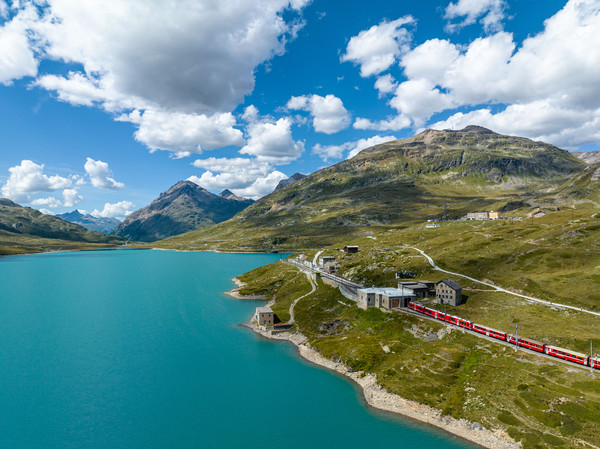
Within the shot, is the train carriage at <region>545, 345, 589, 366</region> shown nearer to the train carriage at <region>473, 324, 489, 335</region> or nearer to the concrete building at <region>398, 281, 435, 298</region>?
the train carriage at <region>473, 324, 489, 335</region>

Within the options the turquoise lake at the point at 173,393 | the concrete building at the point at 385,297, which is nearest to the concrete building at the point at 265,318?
the turquoise lake at the point at 173,393

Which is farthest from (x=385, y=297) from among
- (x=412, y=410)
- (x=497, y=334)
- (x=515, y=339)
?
(x=412, y=410)

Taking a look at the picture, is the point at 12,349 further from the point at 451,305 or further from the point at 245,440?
the point at 451,305

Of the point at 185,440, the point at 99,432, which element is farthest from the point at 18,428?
the point at 185,440

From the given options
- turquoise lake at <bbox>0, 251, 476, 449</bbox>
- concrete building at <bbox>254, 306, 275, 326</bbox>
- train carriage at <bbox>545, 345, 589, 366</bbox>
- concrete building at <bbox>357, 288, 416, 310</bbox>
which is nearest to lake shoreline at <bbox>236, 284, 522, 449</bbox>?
turquoise lake at <bbox>0, 251, 476, 449</bbox>

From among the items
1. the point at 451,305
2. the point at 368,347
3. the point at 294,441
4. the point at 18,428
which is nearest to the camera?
the point at 294,441

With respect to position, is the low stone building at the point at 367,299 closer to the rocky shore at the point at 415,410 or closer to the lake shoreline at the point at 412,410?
the lake shoreline at the point at 412,410
